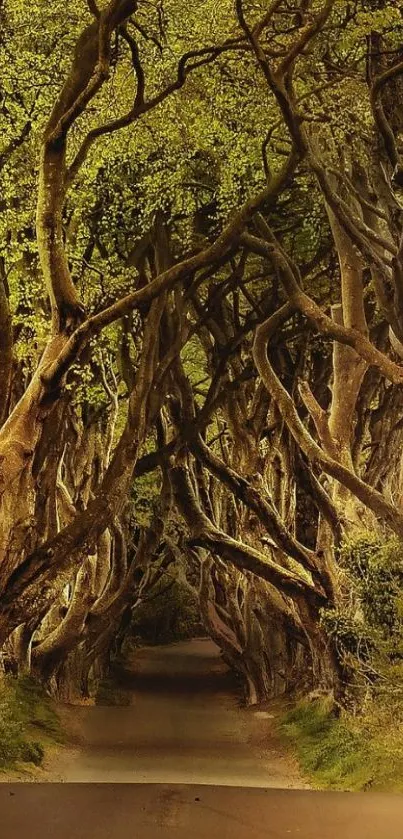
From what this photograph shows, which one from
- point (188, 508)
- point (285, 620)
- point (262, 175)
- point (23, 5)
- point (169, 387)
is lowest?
point (285, 620)

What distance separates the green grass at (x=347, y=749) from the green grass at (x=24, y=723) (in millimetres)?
3682

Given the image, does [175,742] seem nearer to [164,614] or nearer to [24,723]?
[24,723]

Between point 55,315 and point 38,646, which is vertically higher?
point 55,315

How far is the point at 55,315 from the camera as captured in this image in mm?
9742

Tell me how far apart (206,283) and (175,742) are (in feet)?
25.8

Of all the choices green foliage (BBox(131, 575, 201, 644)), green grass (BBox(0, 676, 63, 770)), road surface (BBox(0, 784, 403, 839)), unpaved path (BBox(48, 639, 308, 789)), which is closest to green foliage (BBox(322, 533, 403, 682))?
unpaved path (BBox(48, 639, 308, 789))

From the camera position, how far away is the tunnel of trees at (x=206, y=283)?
980cm

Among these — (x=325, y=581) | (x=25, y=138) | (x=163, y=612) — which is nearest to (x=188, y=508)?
(x=325, y=581)

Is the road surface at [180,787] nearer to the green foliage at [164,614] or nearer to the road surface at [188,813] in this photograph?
the road surface at [188,813]

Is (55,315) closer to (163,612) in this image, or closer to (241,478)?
(241,478)

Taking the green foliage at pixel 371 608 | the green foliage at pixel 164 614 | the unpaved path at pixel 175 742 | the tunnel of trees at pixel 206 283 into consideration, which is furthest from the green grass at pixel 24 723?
the green foliage at pixel 164 614

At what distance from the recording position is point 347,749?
485 inches

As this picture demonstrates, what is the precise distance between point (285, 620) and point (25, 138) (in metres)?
8.56

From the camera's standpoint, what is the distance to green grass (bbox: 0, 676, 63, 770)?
1228cm
